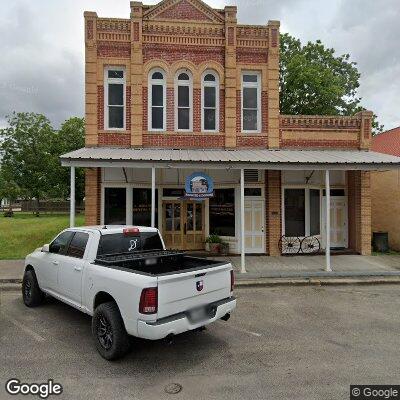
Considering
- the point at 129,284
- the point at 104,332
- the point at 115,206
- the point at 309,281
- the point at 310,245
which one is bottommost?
the point at 309,281

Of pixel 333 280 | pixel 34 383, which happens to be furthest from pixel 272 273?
pixel 34 383

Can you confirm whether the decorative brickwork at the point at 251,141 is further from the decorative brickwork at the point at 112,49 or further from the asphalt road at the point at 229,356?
the asphalt road at the point at 229,356

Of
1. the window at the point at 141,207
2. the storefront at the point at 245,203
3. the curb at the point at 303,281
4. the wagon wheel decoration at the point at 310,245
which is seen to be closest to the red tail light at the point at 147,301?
the curb at the point at 303,281

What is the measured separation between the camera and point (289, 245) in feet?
41.7

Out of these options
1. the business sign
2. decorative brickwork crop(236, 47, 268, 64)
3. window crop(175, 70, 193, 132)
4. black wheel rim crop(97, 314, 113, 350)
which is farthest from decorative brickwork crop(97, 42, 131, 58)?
black wheel rim crop(97, 314, 113, 350)

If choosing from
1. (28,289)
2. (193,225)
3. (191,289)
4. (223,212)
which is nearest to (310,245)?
(223,212)

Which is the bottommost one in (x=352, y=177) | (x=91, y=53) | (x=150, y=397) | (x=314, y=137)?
(x=150, y=397)

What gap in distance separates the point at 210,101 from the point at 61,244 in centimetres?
909

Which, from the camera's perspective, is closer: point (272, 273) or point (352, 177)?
point (272, 273)

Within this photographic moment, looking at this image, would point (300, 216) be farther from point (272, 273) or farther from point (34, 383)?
point (34, 383)

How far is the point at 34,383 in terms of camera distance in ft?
13.1

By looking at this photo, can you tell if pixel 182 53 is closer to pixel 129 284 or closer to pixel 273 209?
pixel 273 209

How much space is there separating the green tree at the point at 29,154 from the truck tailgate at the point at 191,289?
36482 mm

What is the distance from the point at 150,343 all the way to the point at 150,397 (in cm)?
142
